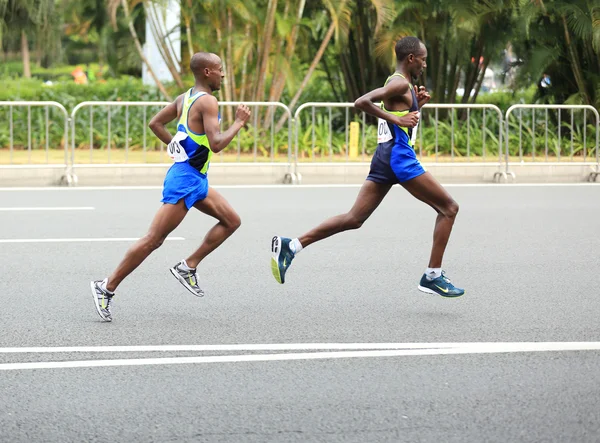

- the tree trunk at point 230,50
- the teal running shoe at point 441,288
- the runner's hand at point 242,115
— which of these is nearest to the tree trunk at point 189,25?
the tree trunk at point 230,50

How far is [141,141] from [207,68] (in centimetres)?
1161

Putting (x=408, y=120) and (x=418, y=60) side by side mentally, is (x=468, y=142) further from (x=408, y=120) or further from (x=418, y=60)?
(x=408, y=120)

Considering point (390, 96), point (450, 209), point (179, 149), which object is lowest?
point (450, 209)

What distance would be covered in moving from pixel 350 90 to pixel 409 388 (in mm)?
18709

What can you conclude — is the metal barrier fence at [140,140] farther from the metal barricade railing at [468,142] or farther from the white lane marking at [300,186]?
the metal barricade railing at [468,142]

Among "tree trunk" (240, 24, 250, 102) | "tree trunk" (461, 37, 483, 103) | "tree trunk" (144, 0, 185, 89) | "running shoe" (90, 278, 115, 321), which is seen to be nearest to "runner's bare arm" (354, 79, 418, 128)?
"running shoe" (90, 278, 115, 321)

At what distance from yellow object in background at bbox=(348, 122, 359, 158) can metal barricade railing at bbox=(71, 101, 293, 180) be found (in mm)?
961

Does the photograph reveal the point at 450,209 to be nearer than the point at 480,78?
Yes

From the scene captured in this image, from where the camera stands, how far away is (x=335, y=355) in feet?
→ 21.0

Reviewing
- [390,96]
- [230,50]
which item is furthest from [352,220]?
[230,50]

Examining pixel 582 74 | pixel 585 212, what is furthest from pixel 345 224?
pixel 582 74

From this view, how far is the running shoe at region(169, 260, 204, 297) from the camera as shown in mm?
7871

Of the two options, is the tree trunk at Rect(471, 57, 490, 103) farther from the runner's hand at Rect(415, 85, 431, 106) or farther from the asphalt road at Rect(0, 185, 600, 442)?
the runner's hand at Rect(415, 85, 431, 106)

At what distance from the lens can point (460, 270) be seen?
31.3 ft
